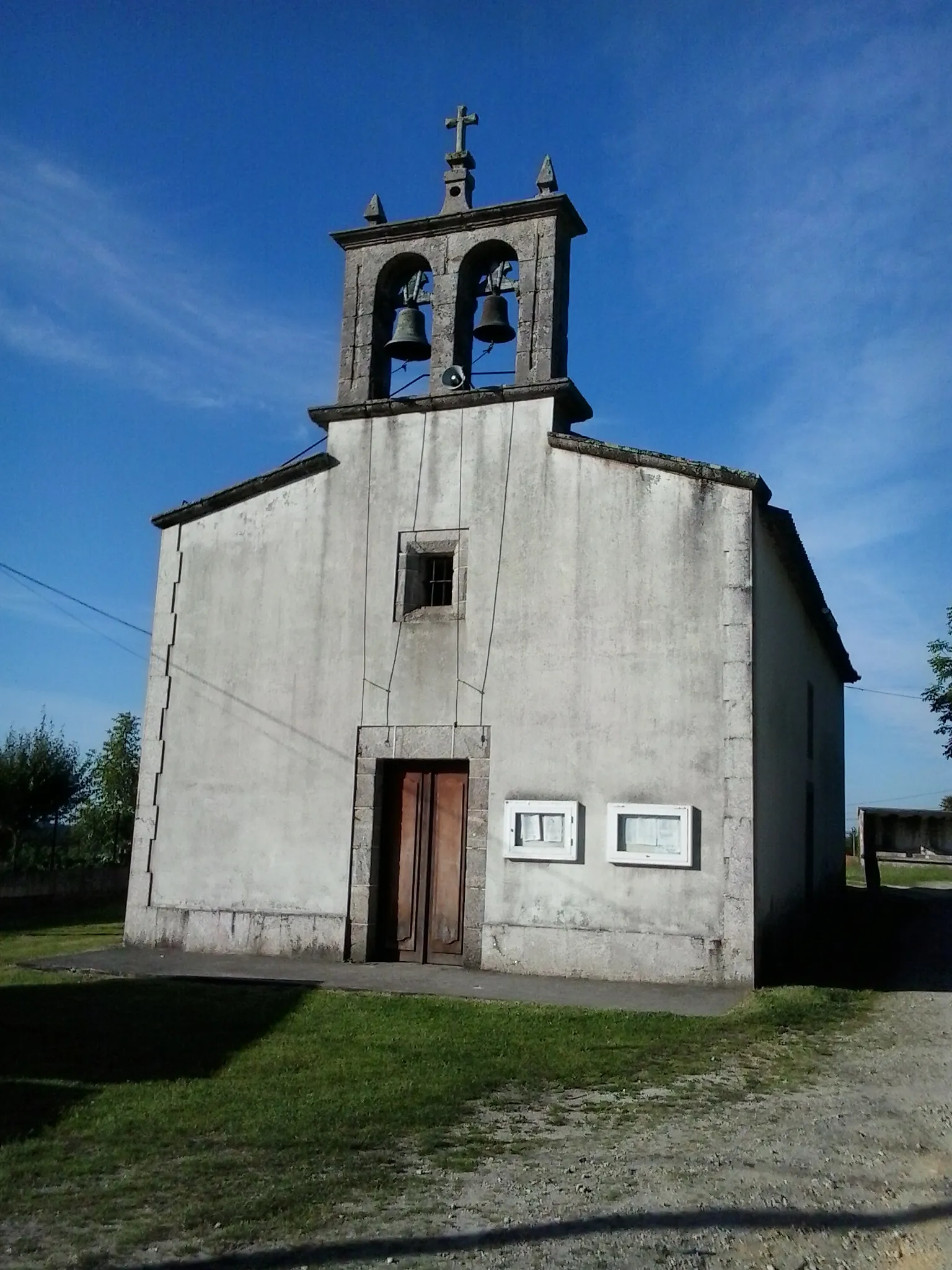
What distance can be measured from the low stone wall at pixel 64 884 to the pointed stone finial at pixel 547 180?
1280cm

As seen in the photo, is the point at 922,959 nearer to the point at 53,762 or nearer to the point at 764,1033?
the point at 764,1033

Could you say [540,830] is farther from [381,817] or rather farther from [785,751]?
[785,751]

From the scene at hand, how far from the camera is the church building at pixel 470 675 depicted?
985 cm

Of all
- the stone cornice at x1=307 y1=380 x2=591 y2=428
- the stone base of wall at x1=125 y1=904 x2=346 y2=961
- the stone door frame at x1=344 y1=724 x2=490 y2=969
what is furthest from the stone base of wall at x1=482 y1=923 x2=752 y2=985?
the stone cornice at x1=307 y1=380 x2=591 y2=428

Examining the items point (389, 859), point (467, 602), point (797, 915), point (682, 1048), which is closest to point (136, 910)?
point (389, 859)

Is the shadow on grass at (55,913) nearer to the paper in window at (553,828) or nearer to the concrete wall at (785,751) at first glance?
the paper in window at (553,828)

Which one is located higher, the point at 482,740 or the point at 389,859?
the point at 482,740

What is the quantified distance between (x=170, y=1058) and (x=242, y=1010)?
5.06ft

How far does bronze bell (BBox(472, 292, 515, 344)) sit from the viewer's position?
37.9 ft

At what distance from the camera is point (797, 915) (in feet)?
42.4

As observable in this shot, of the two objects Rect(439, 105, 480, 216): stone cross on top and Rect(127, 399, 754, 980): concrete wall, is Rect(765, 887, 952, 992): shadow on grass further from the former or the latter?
Rect(439, 105, 480, 216): stone cross on top

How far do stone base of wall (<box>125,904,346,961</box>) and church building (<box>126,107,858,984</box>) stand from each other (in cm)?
3

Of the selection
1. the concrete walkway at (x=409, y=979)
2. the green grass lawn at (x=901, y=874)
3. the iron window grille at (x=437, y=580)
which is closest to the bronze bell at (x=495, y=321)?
the iron window grille at (x=437, y=580)

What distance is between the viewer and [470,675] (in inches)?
426
